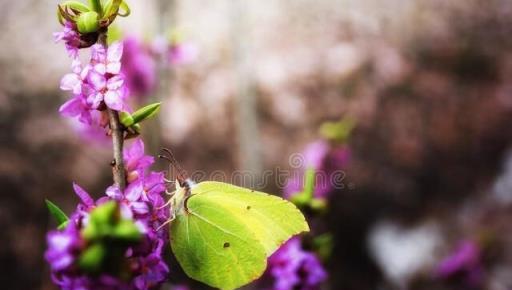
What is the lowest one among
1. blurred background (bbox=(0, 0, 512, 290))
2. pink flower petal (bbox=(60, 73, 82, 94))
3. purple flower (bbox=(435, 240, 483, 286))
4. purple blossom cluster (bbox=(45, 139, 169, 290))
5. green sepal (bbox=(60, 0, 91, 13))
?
purple flower (bbox=(435, 240, 483, 286))

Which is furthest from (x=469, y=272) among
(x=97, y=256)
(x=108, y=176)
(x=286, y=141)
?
(x=97, y=256)

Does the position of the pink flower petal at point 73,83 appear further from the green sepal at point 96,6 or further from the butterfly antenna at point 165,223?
the butterfly antenna at point 165,223

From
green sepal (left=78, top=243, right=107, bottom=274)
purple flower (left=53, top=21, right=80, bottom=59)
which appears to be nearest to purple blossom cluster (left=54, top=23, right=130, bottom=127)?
purple flower (left=53, top=21, right=80, bottom=59)

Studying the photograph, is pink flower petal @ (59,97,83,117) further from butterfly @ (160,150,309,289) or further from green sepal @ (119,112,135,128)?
butterfly @ (160,150,309,289)

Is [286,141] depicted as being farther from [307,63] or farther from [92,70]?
[92,70]

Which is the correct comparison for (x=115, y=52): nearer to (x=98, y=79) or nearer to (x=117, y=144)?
(x=98, y=79)
